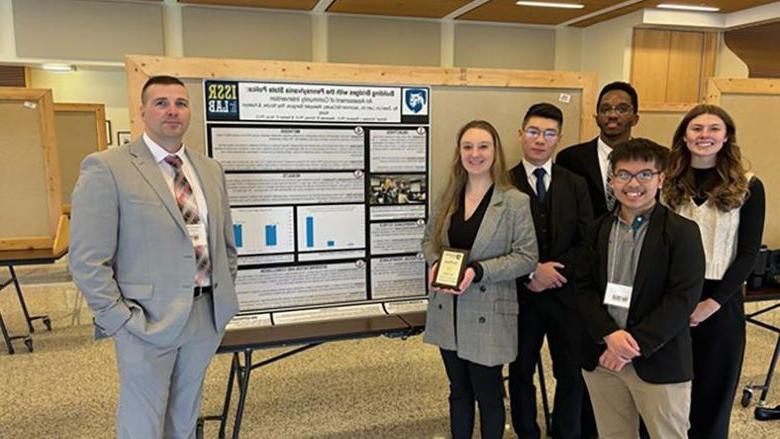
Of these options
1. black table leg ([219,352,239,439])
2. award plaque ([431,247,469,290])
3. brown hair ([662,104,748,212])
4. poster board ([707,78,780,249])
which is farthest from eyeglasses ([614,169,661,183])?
black table leg ([219,352,239,439])

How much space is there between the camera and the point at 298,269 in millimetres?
2557

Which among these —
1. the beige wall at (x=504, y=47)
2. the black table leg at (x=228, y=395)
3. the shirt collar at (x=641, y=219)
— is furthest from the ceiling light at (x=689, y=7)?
the black table leg at (x=228, y=395)

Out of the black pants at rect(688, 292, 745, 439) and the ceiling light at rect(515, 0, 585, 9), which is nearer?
the black pants at rect(688, 292, 745, 439)

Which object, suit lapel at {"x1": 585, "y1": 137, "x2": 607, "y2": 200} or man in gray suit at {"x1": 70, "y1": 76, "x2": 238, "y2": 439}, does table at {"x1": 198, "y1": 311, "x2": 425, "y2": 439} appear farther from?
suit lapel at {"x1": 585, "y1": 137, "x2": 607, "y2": 200}

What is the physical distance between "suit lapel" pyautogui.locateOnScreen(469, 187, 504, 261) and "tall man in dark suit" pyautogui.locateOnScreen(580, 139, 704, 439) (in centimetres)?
40

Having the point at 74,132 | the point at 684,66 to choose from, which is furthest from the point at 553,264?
the point at 684,66

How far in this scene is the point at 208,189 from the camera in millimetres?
2031

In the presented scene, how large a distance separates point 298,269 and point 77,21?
6.09m

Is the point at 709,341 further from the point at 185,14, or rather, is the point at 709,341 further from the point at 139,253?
the point at 185,14

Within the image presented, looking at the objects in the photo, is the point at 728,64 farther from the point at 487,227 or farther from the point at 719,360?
the point at 487,227

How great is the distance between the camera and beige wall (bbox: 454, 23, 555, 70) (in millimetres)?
8383

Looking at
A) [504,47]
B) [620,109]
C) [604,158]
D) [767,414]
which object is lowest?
[767,414]

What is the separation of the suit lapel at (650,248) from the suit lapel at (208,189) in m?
1.49

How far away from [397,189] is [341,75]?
1.94ft
